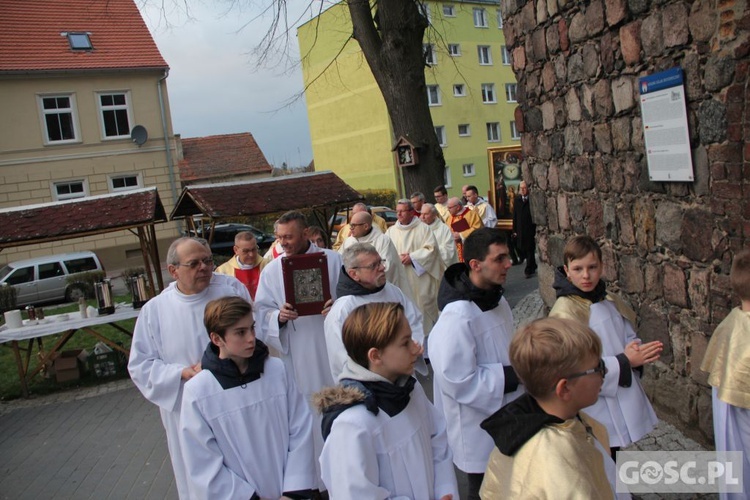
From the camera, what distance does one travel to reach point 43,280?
19562 millimetres

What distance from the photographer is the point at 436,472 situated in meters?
2.83

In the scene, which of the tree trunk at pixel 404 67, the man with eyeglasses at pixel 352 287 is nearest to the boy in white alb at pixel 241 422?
the man with eyeglasses at pixel 352 287

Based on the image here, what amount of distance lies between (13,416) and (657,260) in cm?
763

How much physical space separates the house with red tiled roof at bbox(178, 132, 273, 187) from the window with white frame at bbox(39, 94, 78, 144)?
409 inches

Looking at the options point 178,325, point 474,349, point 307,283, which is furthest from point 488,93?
point 474,349

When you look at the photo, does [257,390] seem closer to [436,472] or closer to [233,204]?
[436,472]

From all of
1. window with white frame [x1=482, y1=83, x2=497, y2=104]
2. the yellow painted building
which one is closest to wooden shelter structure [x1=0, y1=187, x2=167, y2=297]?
the yellow painted building

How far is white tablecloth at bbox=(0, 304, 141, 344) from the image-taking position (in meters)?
8.71

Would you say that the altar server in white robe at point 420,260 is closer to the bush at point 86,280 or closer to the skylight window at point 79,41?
the bush at point 86,280

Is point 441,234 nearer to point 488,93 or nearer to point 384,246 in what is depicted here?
point 384,246

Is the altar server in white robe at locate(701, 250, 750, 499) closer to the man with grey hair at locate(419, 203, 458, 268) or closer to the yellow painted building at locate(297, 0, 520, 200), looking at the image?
the man with grey hair at locate(419, 203, 458, 268)

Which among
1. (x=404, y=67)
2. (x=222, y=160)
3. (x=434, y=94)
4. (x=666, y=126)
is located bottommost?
(x=666, y=126)

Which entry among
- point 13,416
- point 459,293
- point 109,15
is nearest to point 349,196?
point 13,416

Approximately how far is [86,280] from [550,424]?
19684 mm
